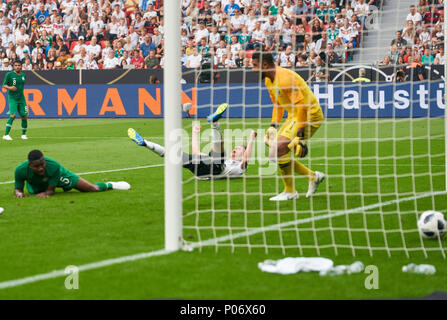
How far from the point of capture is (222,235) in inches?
257

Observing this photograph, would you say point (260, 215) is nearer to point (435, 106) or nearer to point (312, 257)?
point (312, 257)

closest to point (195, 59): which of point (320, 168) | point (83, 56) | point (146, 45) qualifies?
point (320, 168)

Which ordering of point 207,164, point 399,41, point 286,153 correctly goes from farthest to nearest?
point 399,41
point 207,164
point 286,153

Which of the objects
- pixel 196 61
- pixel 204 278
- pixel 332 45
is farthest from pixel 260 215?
pixel 332 45

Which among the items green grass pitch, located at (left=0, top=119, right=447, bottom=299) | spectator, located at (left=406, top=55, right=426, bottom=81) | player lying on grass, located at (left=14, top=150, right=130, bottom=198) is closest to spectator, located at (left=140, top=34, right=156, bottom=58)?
spectator, located at (left=406, top=55, right=426, bottom=81)

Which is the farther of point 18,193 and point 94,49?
point 94,49

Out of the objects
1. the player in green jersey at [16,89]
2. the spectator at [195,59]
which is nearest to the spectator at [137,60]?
the player in green jersey at [16,89]

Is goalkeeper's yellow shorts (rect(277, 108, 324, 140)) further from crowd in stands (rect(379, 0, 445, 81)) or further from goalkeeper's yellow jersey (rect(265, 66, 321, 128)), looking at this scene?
crowd in stands (rect(379, 0, 445, 81))

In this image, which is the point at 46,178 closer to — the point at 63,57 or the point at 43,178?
the point at 43,178

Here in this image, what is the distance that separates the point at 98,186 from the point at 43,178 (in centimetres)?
89

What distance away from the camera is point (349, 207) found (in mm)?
7957

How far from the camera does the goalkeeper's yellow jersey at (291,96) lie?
8.22m

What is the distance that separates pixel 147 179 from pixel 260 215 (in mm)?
3691

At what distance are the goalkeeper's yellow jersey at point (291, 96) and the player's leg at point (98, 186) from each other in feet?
7.91
